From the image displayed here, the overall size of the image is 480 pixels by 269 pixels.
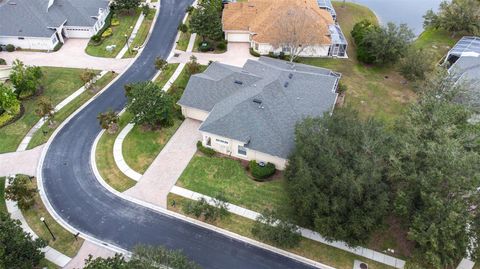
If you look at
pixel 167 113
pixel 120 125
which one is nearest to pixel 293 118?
pixel 167 113

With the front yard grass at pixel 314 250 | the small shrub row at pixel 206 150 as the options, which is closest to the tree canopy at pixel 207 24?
the small shrub row at pixel 206 150

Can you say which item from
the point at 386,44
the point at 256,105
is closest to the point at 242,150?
the point at 256,105

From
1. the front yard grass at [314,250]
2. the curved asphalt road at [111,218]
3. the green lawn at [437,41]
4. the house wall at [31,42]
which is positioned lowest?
the curved asphalt road at [111,218]

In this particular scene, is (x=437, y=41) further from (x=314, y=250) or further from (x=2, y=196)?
(x=2, y=196)

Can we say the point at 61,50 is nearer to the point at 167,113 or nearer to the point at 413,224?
the point at 167,113

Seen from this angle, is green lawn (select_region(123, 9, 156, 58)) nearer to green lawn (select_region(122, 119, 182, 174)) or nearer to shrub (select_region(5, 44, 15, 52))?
shrub (select_region(5, 44, 15, 52))

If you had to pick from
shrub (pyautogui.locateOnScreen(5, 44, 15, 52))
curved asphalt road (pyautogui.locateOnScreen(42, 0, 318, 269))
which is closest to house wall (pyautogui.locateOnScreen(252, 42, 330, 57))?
curved asphalt road (pyautogui.locateOnScreen(42, 0, 318, 269))

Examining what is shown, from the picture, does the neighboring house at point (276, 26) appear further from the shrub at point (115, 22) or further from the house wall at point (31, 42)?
the house wall at point (31, 42)
